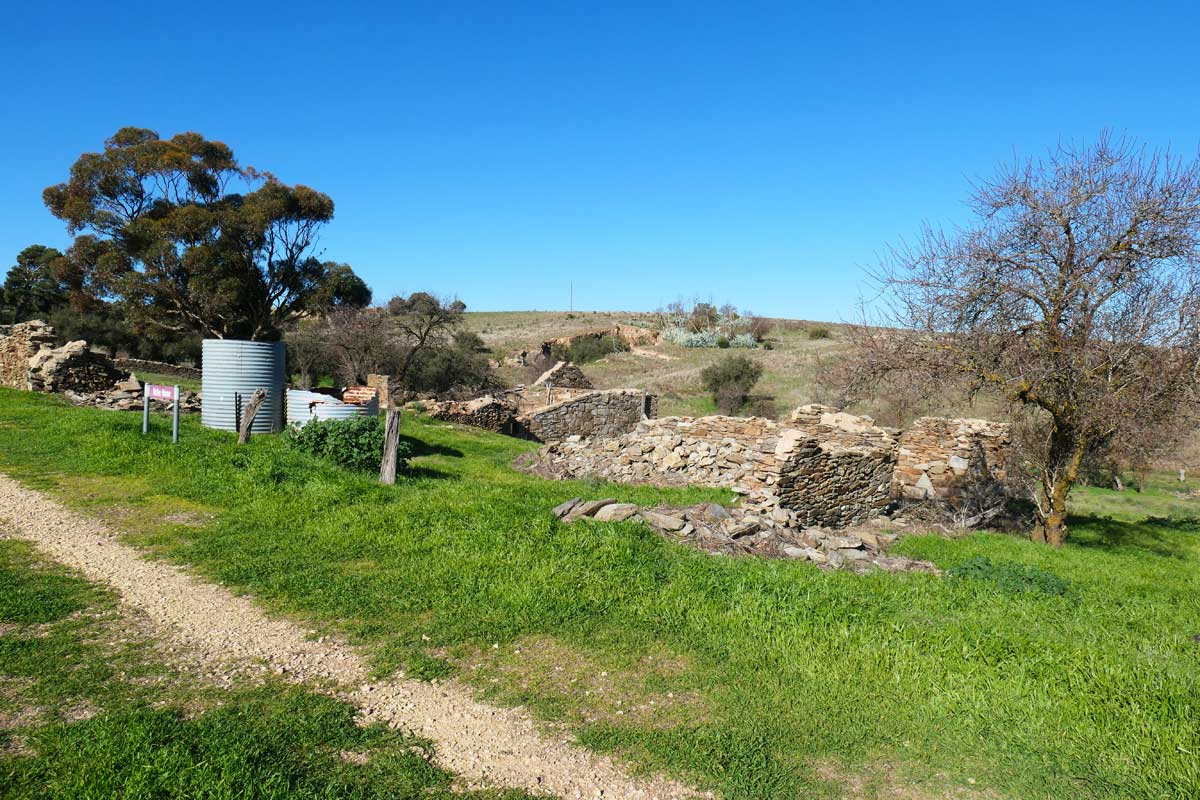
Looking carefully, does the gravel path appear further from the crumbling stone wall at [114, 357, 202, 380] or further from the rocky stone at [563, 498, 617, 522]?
the crumbling stone wall at [114, 357, 202, 380]

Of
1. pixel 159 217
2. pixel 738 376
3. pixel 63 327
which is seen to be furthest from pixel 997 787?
pixel 63 327

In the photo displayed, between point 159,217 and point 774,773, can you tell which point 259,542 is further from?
point 159,217

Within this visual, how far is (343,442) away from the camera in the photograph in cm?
1090

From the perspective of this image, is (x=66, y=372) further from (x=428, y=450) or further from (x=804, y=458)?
(x=804, y=458)

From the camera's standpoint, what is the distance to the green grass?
3.33 meters

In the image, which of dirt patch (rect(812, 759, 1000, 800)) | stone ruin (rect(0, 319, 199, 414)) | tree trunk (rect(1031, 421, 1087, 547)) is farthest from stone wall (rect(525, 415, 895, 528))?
stone ruin (rect(0, 319, 199, 414))

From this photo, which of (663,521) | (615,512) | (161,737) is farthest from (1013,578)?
(161,737)

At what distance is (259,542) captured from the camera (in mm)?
7406

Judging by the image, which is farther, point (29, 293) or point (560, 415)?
point (29, 293)

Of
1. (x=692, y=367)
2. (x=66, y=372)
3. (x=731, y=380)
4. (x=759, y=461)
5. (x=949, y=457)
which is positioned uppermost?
(x=692, y=367)

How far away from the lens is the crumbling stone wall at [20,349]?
1753cm

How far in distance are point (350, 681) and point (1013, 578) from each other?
6.41 metres

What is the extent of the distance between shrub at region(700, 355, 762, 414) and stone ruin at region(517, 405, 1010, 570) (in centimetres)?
1218

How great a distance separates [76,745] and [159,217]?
28937mm
